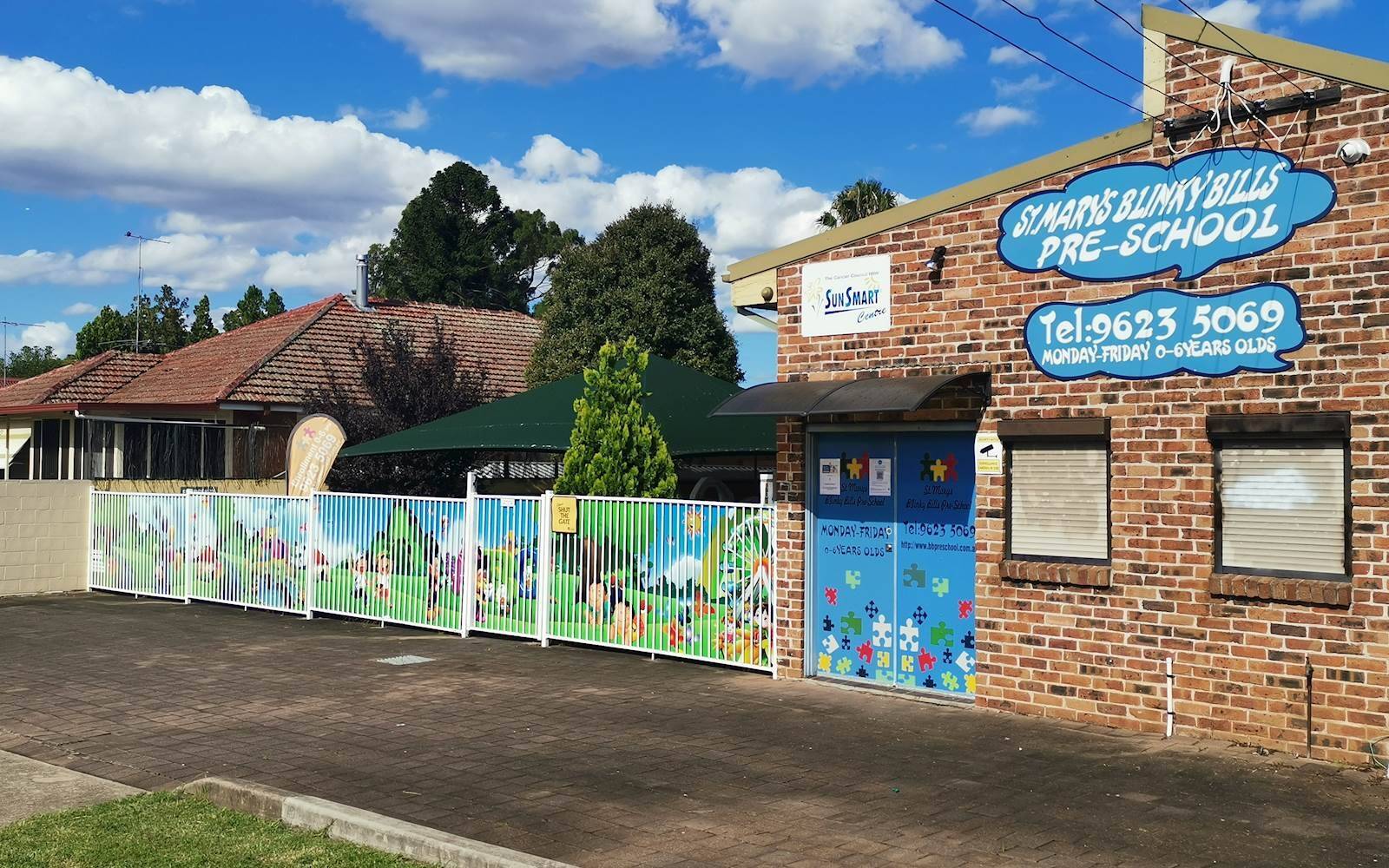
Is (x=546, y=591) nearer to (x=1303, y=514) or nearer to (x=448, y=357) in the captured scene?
(x=1303, y=514)

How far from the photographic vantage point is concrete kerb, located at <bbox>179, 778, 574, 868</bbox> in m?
6.30

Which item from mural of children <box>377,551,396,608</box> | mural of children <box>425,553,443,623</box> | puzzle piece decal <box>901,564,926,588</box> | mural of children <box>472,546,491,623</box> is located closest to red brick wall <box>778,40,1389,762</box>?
puzzle piece decal <box>901,564,926,588</box>

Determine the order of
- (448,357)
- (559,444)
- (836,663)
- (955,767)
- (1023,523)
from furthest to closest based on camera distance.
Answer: (448,357) → (559,444) → (836,663) → (1023,523) → (955,767)

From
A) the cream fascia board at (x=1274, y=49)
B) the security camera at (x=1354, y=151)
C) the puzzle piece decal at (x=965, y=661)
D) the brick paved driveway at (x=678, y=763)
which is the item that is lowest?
the brick paved driveway at (x=678, y=763)

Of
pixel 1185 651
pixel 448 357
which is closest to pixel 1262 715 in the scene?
pixel 1185 651

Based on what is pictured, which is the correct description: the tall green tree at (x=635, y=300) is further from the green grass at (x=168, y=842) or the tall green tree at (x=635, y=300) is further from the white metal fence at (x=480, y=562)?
the green grass at (x=168, y=842)

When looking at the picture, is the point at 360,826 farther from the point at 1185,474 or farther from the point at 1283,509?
the point at 1283,509

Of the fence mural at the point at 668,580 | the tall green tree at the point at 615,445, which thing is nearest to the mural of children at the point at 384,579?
the tall green tree at the point at 615,445

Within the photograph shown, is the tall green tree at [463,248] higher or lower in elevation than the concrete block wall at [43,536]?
higher

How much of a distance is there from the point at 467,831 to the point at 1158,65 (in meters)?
7.14

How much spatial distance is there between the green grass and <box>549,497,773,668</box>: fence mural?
580 cm

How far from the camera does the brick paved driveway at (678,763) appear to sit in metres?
6.94

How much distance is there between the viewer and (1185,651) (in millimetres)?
9281

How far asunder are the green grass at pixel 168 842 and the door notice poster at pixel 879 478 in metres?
5.98
